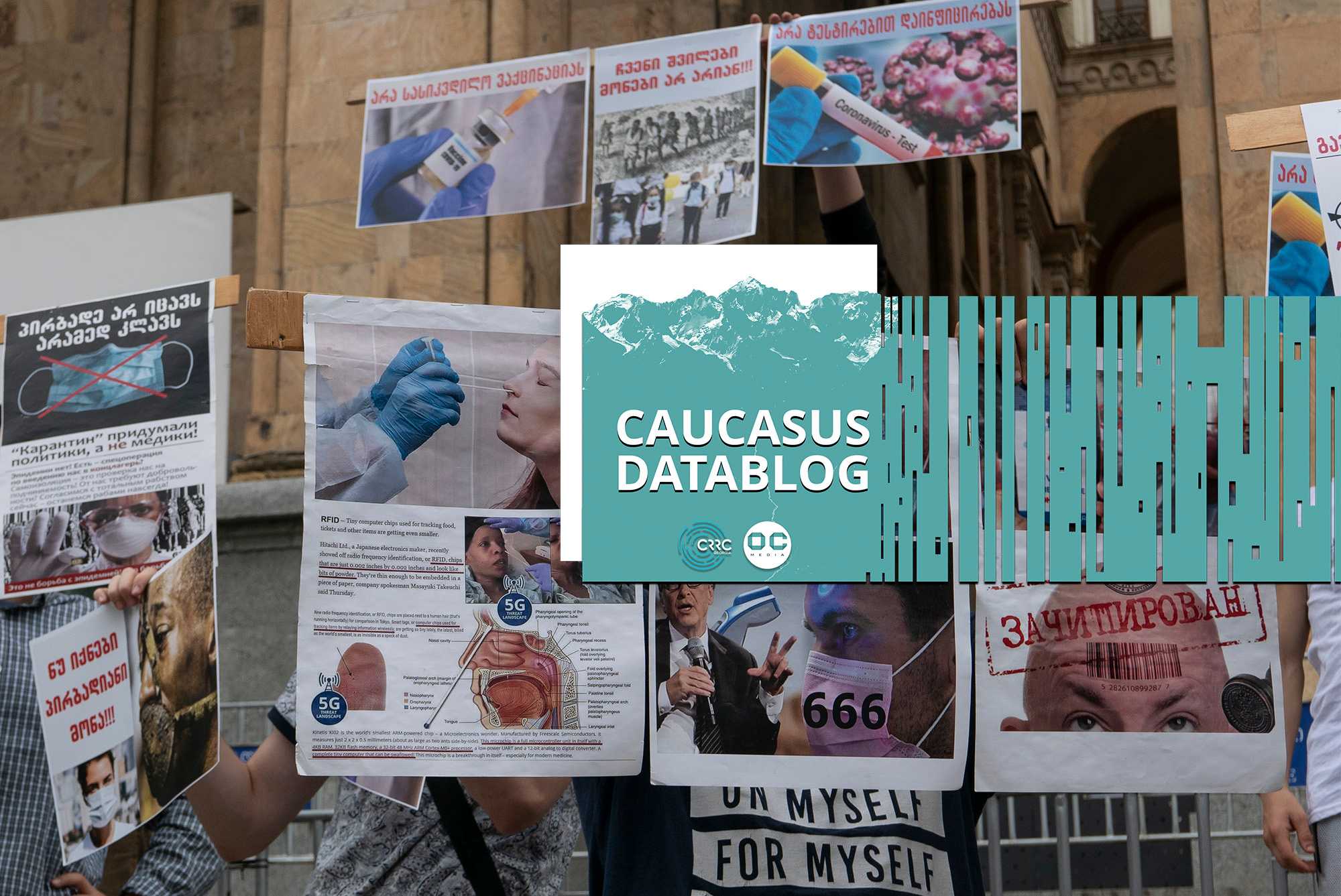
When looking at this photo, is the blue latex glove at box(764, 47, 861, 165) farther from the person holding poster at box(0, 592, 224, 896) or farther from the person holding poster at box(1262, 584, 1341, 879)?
the person holding poster at box(0, 592, 224, 896)

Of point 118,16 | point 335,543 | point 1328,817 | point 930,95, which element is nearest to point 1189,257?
point 930,95

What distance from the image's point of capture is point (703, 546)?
2.75 metres

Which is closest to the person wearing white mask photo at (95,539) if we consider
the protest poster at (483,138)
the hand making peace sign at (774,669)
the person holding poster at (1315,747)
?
the hand making peace sign at (774,669)

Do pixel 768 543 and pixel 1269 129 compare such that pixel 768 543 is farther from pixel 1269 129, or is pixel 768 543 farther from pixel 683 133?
pixel 683 133

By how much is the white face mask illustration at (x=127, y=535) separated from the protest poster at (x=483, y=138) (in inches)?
105

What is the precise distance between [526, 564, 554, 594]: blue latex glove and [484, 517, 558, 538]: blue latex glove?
0.06 metres

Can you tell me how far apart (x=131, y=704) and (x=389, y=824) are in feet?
2.16

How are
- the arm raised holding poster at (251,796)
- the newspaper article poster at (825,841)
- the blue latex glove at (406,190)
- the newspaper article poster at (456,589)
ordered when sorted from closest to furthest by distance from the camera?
the newspaper article poster at (825,841) → the newspaper article poster at (456,589) → the arm raised holding poster at (251,796) → the blue latex glove at (406,190)

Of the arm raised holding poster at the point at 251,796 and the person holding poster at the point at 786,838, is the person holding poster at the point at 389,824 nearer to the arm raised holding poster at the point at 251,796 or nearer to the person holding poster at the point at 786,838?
the arm raised holding poster at the point at 251,796

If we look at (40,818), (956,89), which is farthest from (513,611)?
(956,89)

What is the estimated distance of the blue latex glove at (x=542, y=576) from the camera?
3.16 metres

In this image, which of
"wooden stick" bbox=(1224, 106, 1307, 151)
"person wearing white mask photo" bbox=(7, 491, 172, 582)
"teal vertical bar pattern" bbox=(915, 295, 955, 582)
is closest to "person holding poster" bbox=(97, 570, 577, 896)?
"person wearing white mask photo" bbox=(7, 491, 172, 582)

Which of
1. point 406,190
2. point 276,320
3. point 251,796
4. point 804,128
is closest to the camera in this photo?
point 276,320

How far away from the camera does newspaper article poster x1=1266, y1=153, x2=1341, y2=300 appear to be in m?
3.24
